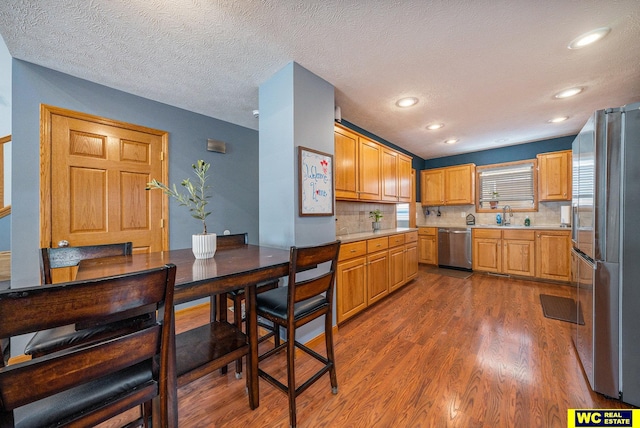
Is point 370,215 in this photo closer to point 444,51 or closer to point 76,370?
point 444,51

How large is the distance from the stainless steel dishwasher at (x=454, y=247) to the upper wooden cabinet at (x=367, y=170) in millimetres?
1434

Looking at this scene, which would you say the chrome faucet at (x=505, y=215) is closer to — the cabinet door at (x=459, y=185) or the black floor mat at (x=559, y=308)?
the cabinet door at (x=459, y=185)

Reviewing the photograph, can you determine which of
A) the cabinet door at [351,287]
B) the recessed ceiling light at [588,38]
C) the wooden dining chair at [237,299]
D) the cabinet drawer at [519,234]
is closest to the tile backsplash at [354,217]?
the cabinet door at [351,287]

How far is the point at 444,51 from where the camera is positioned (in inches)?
76.0

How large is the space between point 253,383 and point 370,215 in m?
2.95

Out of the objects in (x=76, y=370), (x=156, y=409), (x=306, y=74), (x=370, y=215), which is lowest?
(x=156, y=409)

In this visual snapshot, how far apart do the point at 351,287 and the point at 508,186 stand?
13.8 feet

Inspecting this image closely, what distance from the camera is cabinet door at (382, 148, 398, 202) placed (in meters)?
3.53

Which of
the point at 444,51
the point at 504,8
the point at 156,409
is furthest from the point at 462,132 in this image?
the point at 156,409

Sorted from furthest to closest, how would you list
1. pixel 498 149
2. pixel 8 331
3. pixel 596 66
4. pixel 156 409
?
pixel 498 149
pixel 596 66
pixel 156 409
pixel 8 331

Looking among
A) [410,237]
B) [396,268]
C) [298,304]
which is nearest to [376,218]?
[410,237]

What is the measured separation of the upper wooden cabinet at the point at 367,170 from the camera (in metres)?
2.72

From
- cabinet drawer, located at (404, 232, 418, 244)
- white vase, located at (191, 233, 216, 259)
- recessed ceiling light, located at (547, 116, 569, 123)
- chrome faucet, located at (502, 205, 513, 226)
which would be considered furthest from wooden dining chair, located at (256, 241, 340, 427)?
chrome faucet, located at (502, 205, 513, 226)

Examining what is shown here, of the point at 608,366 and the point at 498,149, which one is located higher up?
the point at 498,149
